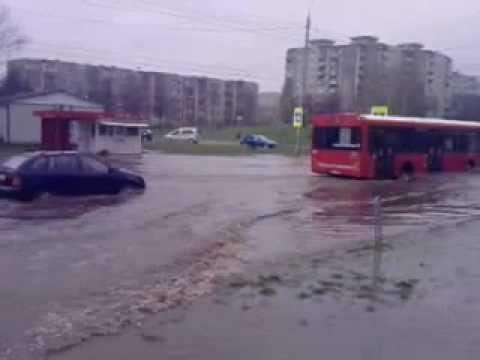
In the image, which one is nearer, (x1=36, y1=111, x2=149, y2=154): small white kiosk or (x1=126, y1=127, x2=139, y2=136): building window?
(x1=36, y1=111, x2=149, y2=154): small white kiosk

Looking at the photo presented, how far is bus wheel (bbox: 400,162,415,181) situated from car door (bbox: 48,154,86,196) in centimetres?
1518

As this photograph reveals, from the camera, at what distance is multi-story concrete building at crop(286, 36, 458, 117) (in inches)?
3127

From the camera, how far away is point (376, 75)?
84.0 m

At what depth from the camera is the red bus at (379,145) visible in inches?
1089

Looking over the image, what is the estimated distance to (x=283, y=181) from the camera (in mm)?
28016

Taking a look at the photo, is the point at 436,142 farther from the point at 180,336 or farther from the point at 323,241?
the point at 180,336

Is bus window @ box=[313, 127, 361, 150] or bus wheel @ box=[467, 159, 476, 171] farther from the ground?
bus window @ box=[313, 127, 361, 150]

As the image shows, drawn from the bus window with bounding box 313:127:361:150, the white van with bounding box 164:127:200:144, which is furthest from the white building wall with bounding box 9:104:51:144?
the bus window with bounding box 313:127:361:150

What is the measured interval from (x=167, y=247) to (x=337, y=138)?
17.3 metres

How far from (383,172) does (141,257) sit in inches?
744

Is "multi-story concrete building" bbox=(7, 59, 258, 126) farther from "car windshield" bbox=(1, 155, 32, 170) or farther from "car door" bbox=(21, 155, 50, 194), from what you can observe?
"car door" bbox=(21, 155, 50, 194)

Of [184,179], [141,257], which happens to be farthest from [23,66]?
[141,257]

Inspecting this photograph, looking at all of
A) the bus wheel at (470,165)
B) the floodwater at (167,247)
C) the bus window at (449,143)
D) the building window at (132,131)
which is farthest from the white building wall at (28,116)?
the floodwater at (167,247)

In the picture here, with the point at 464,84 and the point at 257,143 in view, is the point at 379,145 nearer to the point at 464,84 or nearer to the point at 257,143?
the point at 257,143
